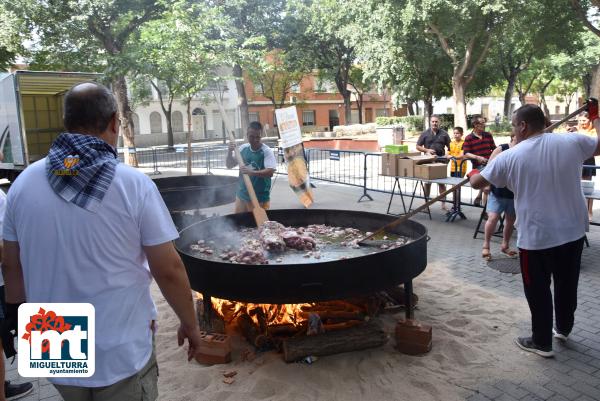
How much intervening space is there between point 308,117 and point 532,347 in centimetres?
5092

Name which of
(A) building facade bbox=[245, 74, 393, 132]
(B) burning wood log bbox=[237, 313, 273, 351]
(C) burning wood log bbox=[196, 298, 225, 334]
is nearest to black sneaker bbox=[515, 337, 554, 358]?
(B) burning wood log bbox=[237, 313, 273, 351]

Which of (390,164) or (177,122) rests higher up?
(177,122)

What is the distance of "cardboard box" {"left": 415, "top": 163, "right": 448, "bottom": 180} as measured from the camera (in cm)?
856

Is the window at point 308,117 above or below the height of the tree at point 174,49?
below

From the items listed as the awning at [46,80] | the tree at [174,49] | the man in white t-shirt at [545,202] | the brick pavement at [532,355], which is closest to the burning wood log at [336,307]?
the brick pavement at [532,355]

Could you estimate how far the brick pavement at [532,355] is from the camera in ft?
10.7

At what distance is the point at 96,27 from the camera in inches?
713

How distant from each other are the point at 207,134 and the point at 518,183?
47391 millimetres

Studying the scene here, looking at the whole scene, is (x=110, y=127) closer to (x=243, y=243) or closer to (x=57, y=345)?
(x=57, y=345)

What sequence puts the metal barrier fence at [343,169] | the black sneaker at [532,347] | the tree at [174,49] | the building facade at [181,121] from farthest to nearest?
the building facade at [181,121]
the tree at [174,49]
the metal barrier fence at [343,169]
the black sneaker at [532,347]

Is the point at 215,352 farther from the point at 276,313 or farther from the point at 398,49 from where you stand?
the point at 398,49

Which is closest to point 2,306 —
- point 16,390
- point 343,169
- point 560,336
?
point 16,390

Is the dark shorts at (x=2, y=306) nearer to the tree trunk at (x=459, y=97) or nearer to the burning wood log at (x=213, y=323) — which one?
the burning wood log at (x=213, y=323)

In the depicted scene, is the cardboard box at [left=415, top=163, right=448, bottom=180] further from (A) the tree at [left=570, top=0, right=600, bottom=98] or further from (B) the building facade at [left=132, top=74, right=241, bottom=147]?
(B) the building facade at [left=132, top=74, right=241, bottom=147]
